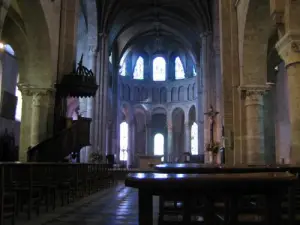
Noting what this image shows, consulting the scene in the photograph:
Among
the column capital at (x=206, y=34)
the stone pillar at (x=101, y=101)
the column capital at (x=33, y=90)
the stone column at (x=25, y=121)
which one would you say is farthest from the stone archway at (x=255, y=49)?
the column capital at (x=206, y=34)

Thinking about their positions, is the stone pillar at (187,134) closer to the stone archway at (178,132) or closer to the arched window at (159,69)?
the stone archway at (178,132)

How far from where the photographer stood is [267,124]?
17156mm

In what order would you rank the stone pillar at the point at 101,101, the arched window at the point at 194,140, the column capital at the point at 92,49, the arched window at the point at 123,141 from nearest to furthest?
the stone pillar at the point at 101,101
the column capital at the point at 92,49
the arched window at the point at 194,140
the arched window at the point at 123,141

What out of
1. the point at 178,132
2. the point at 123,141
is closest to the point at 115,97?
the point at 123,141

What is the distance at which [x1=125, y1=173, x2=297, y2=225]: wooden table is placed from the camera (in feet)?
7.29

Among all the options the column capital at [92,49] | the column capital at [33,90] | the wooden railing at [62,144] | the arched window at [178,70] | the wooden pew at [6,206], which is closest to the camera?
the wooden pew at [6,206]

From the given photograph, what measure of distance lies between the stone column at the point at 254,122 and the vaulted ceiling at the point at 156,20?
15354 millimetres

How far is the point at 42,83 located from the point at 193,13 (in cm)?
1948

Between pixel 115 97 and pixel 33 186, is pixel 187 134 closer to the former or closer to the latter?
pixel 115 97

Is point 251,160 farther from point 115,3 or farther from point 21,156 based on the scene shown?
point 115,3

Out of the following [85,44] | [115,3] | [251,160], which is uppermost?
[115,3]

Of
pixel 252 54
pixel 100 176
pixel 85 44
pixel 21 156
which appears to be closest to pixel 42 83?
pixel 21 156

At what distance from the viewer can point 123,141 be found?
40.5 meters

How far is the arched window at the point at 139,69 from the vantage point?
41500mm
